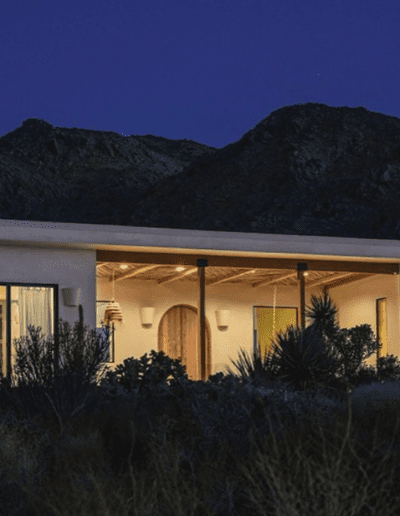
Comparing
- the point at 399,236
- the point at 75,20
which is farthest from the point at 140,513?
the point at 75,20

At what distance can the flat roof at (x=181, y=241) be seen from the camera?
41.0 feet

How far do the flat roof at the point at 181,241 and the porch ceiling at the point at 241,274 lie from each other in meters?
0.44

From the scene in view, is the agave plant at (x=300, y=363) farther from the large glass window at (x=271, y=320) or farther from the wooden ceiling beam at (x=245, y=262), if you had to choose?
the large glass window at (x=271, y=320)

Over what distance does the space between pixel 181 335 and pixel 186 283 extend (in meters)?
1.14

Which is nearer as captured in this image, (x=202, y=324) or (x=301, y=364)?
(x=301, y=364)

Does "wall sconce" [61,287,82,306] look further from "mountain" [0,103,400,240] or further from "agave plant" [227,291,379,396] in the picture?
"mountain" [0,103,400,240]

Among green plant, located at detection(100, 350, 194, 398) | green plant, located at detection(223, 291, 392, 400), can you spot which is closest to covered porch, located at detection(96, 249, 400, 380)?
green plant, located at detection(223, 291, 392, 400)

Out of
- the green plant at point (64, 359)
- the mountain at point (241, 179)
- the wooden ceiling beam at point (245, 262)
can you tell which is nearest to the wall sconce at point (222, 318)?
the wooden ceiling beam at point (245, 262)

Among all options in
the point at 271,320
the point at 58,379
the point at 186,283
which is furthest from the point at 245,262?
the point at 58,379

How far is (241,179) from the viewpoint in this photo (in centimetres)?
4803

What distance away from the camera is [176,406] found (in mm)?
9586

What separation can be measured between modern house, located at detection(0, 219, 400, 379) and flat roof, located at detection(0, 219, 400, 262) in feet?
0.05

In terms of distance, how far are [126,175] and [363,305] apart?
3756 centimetres

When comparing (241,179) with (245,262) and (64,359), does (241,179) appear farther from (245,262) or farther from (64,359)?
(64,359)
